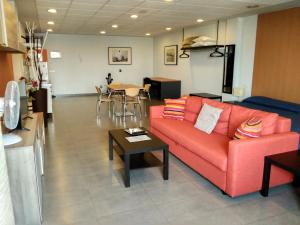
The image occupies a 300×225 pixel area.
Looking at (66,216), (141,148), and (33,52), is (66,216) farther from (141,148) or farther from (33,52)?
(33,52)

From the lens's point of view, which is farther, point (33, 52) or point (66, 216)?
point (33, 52)

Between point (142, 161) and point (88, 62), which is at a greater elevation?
point (88, 62)

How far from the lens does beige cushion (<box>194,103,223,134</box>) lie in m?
3.43

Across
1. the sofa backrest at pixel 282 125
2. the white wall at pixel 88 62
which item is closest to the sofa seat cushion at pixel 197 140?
the sofa backrest at pixel 282 125

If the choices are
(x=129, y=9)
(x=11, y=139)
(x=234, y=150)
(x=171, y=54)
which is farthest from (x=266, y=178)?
(x=171, y=54)

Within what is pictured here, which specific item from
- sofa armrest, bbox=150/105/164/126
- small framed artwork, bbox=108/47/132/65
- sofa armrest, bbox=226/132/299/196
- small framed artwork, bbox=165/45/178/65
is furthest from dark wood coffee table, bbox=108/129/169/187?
small framed artwork, bbox=108/47/132/65

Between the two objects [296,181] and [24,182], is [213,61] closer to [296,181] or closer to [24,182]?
[296,181]

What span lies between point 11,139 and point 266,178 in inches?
98.3

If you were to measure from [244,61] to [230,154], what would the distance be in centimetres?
405

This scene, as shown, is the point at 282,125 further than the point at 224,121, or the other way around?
the point at 224,121

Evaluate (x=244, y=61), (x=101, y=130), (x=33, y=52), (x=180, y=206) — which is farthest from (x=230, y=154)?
(x=33, y=52)

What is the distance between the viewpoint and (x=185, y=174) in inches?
124

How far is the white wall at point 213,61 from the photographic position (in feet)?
19.0

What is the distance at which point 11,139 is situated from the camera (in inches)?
84.8
